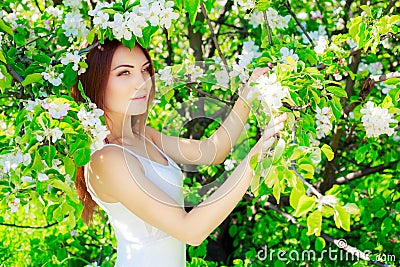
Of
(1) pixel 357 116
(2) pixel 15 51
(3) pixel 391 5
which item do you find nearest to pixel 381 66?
(3) pixel 391 5

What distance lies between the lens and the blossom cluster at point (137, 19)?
1686 millimetres

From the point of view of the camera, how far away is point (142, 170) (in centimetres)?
182

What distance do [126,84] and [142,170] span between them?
9.9 inches

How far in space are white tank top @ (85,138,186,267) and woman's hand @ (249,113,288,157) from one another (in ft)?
1.49

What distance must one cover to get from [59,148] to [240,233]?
1719mm

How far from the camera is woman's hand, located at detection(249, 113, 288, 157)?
149cm

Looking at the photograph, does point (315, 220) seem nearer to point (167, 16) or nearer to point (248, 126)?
point (167, 16)

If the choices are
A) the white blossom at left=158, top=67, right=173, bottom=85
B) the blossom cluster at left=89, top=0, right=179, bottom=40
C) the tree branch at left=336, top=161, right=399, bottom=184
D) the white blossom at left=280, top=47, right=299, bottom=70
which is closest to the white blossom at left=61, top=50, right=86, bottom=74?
the blossom cluster at left=89, top=0, right=179, bottom=40

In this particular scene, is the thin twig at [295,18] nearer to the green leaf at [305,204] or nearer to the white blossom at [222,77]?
the white blossom at [222,77]

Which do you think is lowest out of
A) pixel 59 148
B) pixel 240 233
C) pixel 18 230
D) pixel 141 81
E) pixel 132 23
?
pixel 18 230

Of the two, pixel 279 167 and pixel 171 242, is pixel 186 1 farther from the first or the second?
pixel 171 242

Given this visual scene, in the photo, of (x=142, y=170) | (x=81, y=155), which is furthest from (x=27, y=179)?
(x=142, y=170)

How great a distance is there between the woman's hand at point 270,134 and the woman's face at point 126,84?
0.45 meters

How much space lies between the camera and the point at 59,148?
5.57 ft
